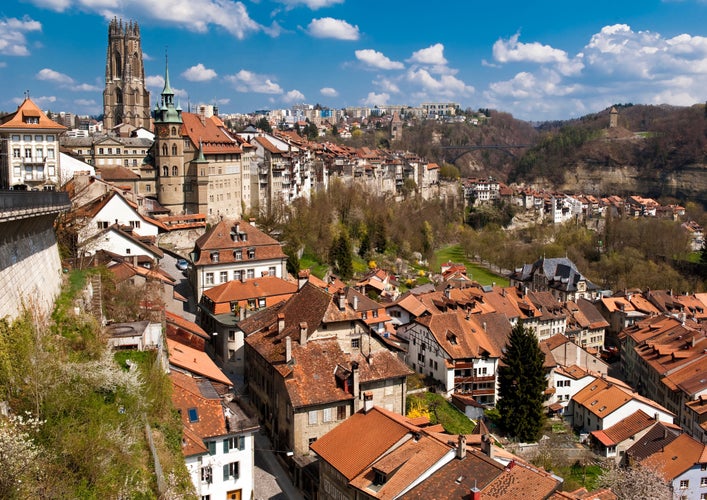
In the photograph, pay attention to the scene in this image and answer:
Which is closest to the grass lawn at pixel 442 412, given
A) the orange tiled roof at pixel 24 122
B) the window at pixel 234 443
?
the window at pixel 234 443

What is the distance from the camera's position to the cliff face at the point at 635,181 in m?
144

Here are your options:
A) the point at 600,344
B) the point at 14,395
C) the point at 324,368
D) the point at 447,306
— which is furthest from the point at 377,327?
the point at 14,395

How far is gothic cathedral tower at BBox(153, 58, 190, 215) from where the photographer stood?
56.3 m

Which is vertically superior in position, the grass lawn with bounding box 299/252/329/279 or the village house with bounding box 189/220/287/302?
the village house with bounding box 189/220/287/302

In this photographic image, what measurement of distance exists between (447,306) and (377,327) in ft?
21.4

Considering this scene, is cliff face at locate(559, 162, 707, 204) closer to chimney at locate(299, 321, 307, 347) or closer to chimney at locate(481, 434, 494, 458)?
chimney at locate(299, 321, 307, 347)

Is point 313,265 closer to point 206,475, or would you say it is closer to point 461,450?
point 461,450

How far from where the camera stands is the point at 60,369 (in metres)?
15.0

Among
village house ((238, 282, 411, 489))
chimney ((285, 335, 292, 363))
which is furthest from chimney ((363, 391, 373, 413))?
chimney ((285, 335, 292, 363))

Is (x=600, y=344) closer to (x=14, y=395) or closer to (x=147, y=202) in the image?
(x=147, y=202)

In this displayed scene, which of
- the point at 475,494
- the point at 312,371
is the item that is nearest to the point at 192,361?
the point at 312,371

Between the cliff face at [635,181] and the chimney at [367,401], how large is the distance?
133m

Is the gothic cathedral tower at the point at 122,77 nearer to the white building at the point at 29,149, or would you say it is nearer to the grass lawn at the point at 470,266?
the white building at the point at 29,149

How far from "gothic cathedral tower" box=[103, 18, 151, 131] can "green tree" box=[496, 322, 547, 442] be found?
59365 mm
